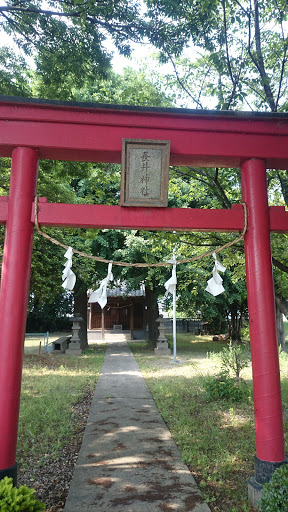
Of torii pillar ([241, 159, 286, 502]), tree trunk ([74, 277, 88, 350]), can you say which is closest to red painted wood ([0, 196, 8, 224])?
torii pillar ([241, 159, 286, 502])

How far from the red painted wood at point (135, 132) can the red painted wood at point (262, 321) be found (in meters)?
0.33

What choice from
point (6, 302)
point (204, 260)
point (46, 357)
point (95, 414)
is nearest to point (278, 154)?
point (6, 302)

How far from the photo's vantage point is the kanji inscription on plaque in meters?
4.10

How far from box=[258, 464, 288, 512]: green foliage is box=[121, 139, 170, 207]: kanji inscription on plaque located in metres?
2.87

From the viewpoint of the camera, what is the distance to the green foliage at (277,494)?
2.85 m

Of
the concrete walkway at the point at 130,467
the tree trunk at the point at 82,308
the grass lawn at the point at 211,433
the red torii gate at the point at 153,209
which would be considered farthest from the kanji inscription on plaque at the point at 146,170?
the tree trunk at the point at 82,308

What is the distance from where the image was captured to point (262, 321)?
392 centimetres

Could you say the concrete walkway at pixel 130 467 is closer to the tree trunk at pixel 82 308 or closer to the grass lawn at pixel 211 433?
the grass lawn at pixel 211 433

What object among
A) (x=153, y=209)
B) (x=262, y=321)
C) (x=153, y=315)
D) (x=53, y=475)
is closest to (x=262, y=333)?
(x=262, y=321)

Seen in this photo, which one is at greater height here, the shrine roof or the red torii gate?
the shrine roof

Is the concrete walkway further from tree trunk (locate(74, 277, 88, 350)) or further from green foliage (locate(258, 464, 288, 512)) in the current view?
tree trunk (locate(74, 277, 88, 350))

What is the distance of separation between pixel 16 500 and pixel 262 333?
2753mm

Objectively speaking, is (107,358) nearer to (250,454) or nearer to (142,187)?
(250,454)

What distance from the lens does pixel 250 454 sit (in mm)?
4875
